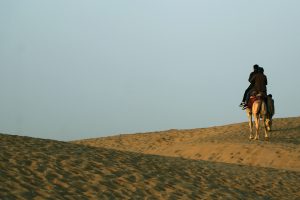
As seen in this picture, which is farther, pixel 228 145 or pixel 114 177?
pixel 228 145

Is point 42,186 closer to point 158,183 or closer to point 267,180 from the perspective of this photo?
point 158,183

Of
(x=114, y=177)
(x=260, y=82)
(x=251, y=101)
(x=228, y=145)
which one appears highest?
(x=260, y=82)

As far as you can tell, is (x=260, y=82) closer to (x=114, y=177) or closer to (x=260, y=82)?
(x=260, y=82)

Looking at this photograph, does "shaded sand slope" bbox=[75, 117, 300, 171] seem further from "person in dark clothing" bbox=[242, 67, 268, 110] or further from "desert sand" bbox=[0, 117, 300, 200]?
"person in dark clothing" bbox=[242, 67, 268, 110]

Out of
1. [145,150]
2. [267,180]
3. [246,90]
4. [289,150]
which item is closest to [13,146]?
[267,180]

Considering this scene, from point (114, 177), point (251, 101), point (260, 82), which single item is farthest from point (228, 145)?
point (114, 177)

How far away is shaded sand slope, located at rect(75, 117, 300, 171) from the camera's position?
1834cm

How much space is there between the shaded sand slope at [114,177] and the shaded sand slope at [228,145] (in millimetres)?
3745

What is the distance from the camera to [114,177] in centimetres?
1007

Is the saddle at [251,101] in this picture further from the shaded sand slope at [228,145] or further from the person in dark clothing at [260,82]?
the shaded sand slope at [228,145]

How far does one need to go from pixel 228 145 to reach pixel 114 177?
1098 centimetres

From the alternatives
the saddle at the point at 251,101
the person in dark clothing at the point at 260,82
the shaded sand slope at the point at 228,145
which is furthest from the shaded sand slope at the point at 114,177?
the person in dark clothing at the point at 260,82

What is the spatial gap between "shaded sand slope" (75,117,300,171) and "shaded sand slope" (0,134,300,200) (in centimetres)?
374

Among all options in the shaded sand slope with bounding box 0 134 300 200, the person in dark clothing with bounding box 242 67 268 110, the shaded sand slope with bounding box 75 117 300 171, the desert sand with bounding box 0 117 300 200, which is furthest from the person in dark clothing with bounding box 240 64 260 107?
the shaded sand slope with bounding box 0 134 300 200
